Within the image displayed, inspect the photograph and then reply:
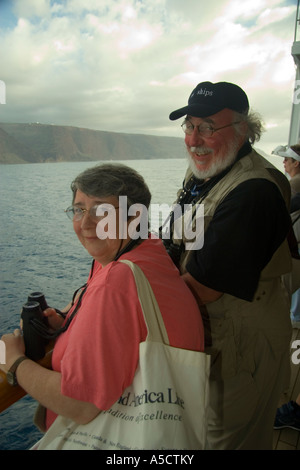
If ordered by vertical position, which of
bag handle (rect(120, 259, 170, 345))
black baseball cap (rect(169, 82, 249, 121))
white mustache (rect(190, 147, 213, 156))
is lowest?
bag handle (rect(120, 259, 170, 345))

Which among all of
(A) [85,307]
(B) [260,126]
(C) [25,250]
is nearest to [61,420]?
(A) [85,307]

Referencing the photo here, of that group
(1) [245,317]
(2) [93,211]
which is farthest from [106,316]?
(1) [245,317]

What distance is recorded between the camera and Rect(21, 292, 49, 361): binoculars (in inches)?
32.9

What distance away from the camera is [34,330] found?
863 millimetres

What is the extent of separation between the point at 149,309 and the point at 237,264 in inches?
14.2

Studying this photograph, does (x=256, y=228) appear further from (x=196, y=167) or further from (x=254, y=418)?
(x=254, y=418)

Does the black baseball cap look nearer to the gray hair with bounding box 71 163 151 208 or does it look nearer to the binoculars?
the gray hair with bounding box 71 163 151 208

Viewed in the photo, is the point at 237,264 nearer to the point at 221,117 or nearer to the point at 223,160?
the point at 223,160

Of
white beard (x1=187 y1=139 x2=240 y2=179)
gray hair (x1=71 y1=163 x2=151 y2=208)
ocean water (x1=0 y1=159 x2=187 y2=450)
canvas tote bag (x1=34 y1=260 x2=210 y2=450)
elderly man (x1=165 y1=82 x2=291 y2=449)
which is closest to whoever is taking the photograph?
canvas tote bag (x1=34 y1=260 x2=210 y2=450)

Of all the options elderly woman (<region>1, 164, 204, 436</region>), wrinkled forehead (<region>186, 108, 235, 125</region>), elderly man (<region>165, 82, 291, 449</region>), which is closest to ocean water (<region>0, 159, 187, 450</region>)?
elderly man (<region>165, 82, 291, 449</region>)

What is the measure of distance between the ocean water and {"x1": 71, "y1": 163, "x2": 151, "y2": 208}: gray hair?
3.12m

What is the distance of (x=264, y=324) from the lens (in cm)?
104

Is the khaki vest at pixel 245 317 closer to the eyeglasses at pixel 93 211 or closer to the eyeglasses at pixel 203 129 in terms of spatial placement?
the eyeglasses at pixel 203 129
